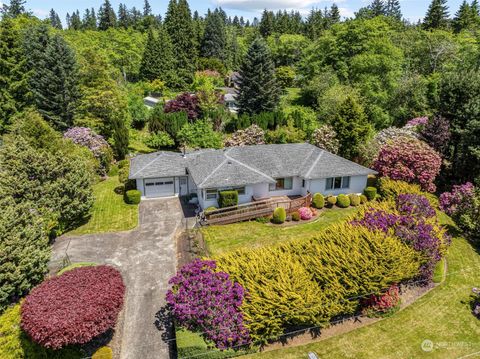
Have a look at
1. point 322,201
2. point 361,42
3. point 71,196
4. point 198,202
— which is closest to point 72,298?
point 71,196

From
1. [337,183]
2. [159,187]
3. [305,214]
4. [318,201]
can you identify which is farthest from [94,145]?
[337,183]

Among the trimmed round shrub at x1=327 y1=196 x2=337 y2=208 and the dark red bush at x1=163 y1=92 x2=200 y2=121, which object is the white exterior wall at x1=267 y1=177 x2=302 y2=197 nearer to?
the trimmed round shrub at x1=327 y1=196 x2=337 y2=208

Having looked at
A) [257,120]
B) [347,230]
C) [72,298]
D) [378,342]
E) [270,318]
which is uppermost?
[257,120]

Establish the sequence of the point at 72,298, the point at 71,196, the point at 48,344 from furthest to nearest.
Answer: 1. the point at 71,196
2. the point at 72,298
3. the point at 48,344

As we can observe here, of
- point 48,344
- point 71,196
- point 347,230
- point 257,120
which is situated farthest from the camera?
point 257,120

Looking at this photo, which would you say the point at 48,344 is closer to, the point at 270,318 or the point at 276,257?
the point at 270,318

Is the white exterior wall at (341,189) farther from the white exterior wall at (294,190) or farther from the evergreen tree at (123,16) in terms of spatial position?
the evergreen tree at (123,16)

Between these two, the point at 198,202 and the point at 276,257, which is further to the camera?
the point at 198,202
